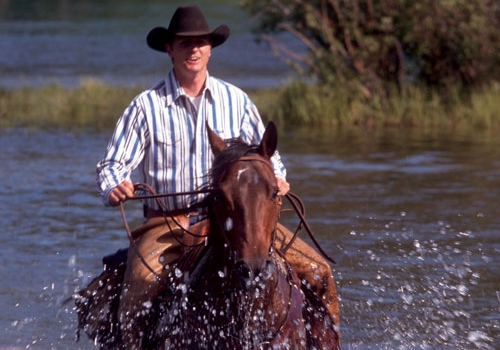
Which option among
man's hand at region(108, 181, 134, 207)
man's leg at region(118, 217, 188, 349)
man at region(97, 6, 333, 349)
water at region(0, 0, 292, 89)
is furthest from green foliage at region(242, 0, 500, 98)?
man's hand at region(108, 181, 134, 207)

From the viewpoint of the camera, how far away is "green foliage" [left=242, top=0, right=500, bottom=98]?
2264cm

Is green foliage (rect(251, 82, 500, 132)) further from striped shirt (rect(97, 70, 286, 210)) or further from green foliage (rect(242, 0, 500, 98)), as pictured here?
striped shirt (rect(97, 70, 286, 210))

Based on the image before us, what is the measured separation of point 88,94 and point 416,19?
775cm

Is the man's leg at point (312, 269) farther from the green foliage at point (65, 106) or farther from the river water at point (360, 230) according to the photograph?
the green foliage at point (65, 106)

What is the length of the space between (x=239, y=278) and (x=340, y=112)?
16869 mm

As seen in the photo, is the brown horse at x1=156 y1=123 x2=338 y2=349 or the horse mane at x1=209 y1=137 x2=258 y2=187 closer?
the brown horse at x1=156 y1=123 x2=338 y2=349

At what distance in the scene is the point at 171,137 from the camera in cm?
704

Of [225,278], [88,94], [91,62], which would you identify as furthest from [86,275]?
[91,62]

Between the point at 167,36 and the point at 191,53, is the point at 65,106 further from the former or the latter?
the point at 191,53

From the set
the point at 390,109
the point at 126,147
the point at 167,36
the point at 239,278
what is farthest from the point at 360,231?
the point at 390,109

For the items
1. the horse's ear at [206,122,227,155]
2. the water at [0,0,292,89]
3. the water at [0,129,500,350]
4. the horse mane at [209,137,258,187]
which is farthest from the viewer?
the water at [0,0,292,89]

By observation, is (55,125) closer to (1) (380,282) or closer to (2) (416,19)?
(2) (416,19)

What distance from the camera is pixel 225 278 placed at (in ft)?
19.8

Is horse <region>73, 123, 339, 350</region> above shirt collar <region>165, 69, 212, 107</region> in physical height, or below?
below
